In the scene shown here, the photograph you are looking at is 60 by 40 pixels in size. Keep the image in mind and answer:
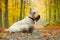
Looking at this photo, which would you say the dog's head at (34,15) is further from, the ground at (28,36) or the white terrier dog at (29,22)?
the ground at (28,36)

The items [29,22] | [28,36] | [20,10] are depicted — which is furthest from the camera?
[20,10]

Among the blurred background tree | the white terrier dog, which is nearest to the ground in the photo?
the white terrier dog

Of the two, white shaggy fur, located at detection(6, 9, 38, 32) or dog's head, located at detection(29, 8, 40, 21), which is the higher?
dog's head, located at detection(29, 8, 40, 21)

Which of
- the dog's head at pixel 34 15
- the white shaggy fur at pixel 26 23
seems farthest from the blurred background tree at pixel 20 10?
the dog's head at pixel 34 15

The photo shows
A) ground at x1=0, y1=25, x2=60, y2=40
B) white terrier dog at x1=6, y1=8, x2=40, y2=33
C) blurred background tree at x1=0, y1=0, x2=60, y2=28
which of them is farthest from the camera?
blurred background tree at x1=0, y1=0, x2=60, y2=28

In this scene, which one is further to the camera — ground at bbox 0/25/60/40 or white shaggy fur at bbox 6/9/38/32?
white shaggy fur at bbox 6/9/38/32

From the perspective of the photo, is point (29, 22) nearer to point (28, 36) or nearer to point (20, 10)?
point (28, 36)

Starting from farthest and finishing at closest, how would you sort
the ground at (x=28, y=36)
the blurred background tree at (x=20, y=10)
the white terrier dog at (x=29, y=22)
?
the blurred background tree at (x=20, y=10) → the white terrier dog at (x=29, y=22) → the ground at (x=28, y=36)

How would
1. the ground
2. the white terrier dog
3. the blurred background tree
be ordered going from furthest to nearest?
the blurred background tree, the white terrier dog, the ground

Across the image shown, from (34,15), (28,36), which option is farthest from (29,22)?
(28,36)

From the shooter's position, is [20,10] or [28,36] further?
[20,10]

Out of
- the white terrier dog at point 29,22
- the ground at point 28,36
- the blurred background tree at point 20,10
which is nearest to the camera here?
the ground at point 28,36

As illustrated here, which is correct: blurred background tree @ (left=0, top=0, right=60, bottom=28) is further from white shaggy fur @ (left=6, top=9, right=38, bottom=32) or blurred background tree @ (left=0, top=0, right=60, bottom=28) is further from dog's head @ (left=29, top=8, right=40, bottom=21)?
dog's head @ (left=29, top=8, right=40, bottom=21)

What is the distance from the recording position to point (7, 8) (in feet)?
21.0
